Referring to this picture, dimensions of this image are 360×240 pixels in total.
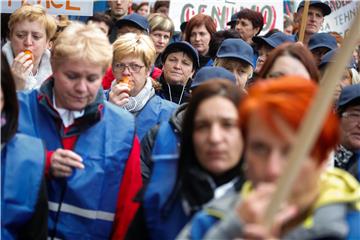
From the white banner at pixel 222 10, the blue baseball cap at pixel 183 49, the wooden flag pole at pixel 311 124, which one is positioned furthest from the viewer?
the white banner at pixel 222 10

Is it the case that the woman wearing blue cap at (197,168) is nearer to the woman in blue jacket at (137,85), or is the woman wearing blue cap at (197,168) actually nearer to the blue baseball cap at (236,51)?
the woman in blue jacket at (137,85)

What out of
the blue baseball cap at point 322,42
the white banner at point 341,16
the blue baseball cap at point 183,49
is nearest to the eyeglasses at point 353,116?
the blue baseball cap at point 183,49

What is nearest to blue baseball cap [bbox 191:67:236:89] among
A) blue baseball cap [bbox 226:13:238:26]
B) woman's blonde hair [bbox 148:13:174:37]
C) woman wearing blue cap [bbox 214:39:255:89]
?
woman wearing blue cap [bbox 214:39:255:89]

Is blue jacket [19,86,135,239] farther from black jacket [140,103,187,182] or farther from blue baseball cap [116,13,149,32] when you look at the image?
blue baseball cap [116,13,149,32]

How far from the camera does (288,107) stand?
2275 mm

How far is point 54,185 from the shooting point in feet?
13.3

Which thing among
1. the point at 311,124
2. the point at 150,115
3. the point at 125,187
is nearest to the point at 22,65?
the point at 150,115

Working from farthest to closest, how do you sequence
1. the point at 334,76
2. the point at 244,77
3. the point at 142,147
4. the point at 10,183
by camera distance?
1. the point at 244,77
2. the point at 142,147
3. the point at 10,183
4. the point at 334,76

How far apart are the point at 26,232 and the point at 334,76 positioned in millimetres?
1988

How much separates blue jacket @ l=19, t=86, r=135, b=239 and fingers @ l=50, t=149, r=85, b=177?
10 cm

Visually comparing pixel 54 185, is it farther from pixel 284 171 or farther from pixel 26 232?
pixel 284 171

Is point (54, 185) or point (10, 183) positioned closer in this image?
point (10, 183)

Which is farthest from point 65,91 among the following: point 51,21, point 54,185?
point 51,21

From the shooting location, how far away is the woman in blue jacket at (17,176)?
11.7 ft
